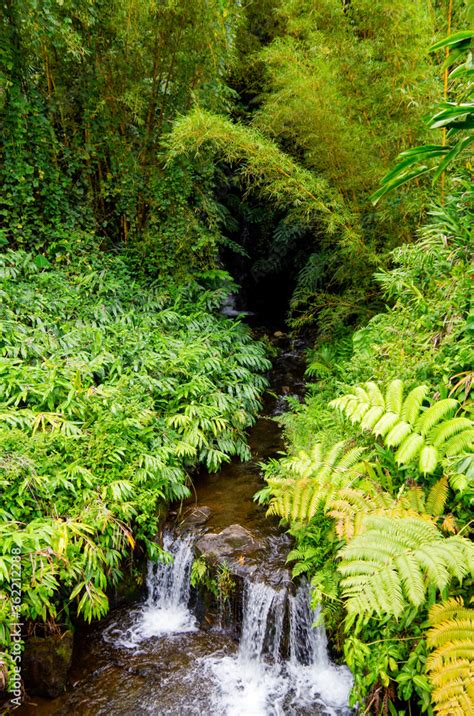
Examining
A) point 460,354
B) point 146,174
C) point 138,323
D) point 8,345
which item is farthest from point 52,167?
Result: point 460,354

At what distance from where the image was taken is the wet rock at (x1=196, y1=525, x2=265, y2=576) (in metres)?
3.64

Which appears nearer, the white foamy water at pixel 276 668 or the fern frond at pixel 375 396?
the fern frond at pixel 375 396

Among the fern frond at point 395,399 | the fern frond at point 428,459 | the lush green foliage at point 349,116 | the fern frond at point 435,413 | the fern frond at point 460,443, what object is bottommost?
the fern frond at point 428,459

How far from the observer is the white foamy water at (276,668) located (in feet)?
9.93

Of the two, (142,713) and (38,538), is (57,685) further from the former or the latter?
(38,538)

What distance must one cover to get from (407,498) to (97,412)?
2.76m

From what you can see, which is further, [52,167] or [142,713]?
[52,167]

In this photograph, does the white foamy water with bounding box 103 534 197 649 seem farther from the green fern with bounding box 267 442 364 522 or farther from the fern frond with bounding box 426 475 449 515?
the fern frond with bounding box 426 475 449 515

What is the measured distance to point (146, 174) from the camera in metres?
6.71

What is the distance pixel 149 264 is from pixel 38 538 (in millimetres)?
4798

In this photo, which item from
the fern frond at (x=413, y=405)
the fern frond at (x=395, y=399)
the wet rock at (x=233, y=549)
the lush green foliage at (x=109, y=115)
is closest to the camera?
the fern frond at (x=413, y=405)

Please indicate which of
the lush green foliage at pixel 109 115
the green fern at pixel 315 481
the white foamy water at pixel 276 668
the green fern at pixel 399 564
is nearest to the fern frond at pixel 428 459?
the green fern at pixel 399 564

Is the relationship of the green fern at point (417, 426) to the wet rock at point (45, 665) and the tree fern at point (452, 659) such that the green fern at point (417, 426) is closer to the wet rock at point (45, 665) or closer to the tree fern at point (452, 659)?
the tree fern at point (452, 659)

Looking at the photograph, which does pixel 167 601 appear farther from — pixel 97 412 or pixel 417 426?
pixel 417 426
